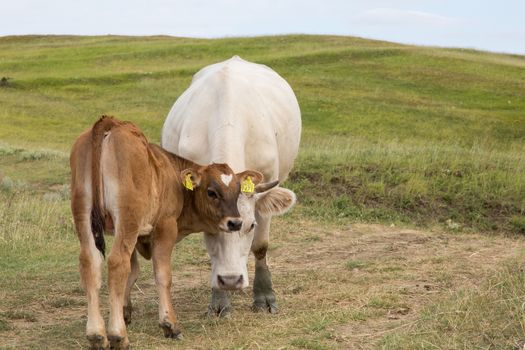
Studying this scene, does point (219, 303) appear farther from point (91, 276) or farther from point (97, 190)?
point (97, 190)

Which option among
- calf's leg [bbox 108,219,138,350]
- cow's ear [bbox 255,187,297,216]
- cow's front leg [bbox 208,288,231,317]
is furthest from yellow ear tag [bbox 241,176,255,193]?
cow's front leg [bbox 208,288,231,317]

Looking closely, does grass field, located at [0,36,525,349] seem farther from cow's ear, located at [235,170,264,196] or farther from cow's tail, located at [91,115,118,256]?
cow's ear, located at [235,170,264,196]

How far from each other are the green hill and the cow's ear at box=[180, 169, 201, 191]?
6.71 metres

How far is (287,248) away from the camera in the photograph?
12.1m

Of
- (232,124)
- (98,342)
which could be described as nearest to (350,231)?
(232,124)

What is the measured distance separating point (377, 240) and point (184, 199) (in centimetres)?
505

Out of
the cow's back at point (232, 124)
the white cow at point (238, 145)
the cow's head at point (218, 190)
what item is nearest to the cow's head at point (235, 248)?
the white cow at point (238, 145)

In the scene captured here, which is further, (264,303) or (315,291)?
(315,291)

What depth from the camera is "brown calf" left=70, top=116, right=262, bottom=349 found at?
271 inches

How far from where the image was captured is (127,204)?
692cm

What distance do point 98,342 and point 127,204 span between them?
3.43ft

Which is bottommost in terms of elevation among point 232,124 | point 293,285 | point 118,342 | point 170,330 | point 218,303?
point 293,285

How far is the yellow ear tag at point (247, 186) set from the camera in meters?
7.57

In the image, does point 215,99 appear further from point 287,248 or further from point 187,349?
point 287,248
